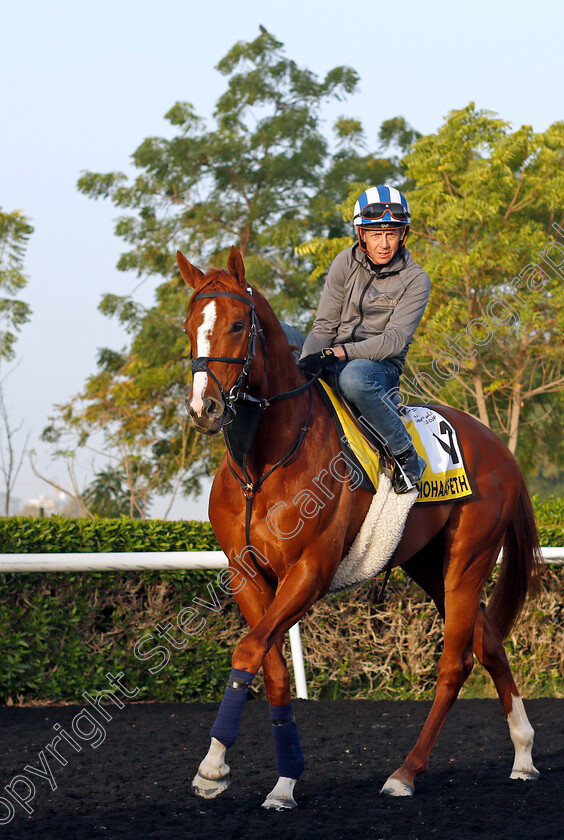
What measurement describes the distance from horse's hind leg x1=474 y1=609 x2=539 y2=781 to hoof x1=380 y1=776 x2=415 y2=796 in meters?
0.75

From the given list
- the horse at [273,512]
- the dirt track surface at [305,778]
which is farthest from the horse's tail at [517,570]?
the dirt track surface at [305,778]

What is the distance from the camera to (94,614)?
672 cm

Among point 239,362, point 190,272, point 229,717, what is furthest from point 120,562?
point 239,362

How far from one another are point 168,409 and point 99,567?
15691mm

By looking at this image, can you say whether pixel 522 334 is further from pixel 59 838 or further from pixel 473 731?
pixel 59 838

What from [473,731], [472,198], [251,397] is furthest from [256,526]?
[472,198]

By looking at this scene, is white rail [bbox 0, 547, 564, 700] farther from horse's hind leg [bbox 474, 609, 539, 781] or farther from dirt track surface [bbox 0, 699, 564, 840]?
horse's hind leg [bbox 474, 609, 539, 781]

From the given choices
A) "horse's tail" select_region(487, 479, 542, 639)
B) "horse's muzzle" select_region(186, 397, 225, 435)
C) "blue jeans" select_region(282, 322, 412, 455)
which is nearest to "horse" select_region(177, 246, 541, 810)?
"horse's muzzle" select_region(186, 397, 225, 435)

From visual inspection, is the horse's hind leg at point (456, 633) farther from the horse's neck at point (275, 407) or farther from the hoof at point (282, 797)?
the horse's neck at point (275, 407)

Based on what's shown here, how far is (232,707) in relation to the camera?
3.57 m

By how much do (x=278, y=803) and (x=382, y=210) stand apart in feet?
9.09

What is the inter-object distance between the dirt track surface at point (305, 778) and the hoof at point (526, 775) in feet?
0.22

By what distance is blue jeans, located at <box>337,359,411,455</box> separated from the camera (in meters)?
4.17

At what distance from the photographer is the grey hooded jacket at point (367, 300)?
14.4 feet
